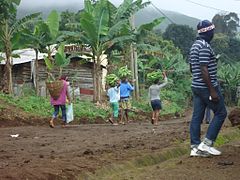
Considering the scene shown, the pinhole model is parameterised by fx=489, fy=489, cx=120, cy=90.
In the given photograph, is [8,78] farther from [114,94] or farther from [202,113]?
[202,113]

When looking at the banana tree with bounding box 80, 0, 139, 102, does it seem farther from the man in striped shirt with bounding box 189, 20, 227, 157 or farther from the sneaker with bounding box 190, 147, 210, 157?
the sneaker with bounding box 190, 147, 210, 157

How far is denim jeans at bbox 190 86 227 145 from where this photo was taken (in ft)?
20.6

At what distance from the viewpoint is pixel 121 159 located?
626 centimetres

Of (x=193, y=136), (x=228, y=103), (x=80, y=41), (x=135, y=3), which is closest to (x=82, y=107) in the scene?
(x=80, y=41)

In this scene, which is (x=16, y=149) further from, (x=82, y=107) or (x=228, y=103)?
(x=228, y=103)

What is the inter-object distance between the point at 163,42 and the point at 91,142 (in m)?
37.2

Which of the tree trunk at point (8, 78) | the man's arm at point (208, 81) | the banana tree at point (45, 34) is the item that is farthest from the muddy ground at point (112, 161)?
the banana tree at point (45, 34)

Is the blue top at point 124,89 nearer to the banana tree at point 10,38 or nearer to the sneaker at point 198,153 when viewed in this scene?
the banana tree at point 10,38

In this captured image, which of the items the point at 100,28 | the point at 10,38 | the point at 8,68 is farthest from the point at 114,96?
the point at 10,38

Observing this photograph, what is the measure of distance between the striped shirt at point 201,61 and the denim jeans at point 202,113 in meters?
0.10

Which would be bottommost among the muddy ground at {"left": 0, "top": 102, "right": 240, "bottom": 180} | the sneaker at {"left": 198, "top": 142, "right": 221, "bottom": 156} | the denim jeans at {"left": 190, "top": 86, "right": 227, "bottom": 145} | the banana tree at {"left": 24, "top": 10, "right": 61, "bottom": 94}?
the muddy ground at {"left": 0, "top": 102, "right": 240, "bottom": 180}

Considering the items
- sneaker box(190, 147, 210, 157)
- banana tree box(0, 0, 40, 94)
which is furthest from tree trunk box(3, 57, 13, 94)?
sneaker box(190, 147, 210, 157)

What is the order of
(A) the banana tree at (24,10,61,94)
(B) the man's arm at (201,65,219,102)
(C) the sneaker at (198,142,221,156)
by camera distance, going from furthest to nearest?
(A) the banana tree at (24,10,61,94) < (C) the sneaker at (198,142,221,156) < (B) the man's arm at (201,65,219,102)

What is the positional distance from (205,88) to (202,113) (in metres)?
0.39
